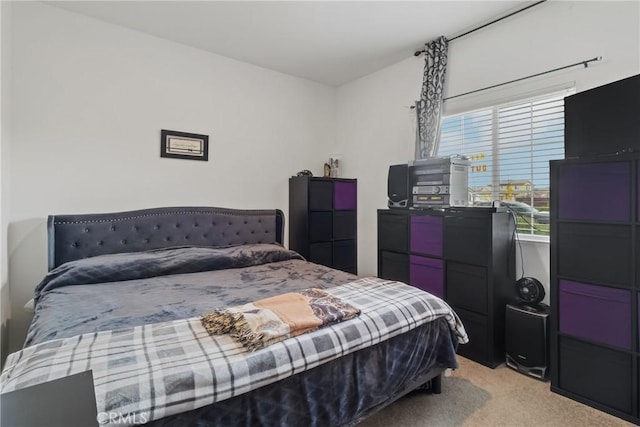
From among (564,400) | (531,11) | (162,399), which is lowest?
(564,400)

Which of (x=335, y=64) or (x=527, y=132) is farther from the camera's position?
(x=335, y=64)

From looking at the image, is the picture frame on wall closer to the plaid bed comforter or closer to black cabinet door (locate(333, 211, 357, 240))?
black cabinet door (locate(333, 211, 357, 240))

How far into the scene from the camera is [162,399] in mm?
986

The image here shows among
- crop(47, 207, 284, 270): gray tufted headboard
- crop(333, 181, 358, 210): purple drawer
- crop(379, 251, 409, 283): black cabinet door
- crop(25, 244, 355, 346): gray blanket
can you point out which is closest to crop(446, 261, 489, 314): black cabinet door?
crop(379, 251, 409, 283): black cabinet door

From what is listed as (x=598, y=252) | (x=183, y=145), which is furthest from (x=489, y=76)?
(x=183, y=145)

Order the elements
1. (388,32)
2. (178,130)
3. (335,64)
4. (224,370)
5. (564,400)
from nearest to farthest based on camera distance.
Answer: (224,370) < (564,400) < (388,32) < (178,130) < (335,64)

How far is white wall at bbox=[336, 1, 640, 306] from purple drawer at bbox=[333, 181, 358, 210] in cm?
16

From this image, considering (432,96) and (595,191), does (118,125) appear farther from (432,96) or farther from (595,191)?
(595,191)

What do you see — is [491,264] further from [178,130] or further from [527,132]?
[178,130]

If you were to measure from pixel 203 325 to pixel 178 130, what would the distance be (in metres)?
2.43

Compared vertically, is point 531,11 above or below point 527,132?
above

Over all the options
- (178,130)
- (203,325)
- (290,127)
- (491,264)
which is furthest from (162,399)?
(290,127)

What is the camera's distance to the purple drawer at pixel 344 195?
3.94m

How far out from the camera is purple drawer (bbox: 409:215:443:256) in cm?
285
